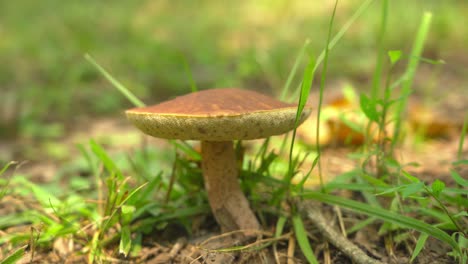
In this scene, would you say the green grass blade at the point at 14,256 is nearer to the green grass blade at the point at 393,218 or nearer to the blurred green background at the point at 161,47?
the green grass blade at the point at 393,218

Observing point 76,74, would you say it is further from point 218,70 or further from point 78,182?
point 78,182

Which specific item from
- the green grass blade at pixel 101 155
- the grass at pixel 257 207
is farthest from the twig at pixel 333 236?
the green grass blade at pixel 101 155

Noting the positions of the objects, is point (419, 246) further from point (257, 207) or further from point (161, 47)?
point (161, 47)

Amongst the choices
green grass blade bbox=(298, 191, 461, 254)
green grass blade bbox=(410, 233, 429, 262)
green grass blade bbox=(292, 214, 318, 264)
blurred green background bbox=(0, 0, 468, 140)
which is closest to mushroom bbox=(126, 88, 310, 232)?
green grass blade bbox=(292, 214, 318, 264)

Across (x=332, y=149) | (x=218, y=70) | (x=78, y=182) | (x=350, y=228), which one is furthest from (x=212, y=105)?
(x=218, y=70)

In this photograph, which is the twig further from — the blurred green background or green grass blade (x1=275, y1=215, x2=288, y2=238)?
the blurred green background
